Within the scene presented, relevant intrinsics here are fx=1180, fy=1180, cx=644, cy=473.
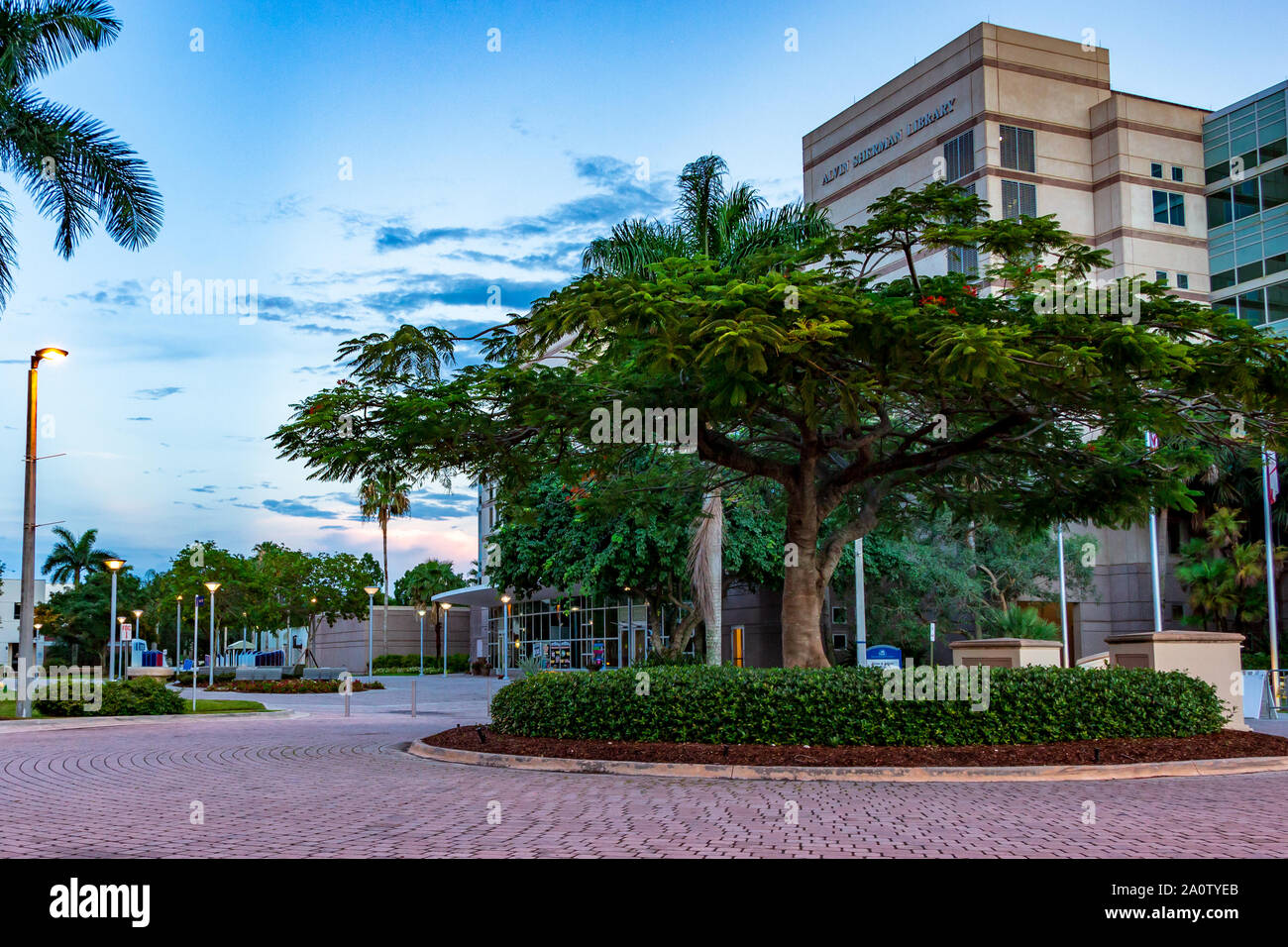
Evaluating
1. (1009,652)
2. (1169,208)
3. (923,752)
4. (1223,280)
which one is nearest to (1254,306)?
(1223,280)

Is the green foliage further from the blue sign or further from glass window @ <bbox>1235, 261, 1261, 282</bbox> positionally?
glass window @ <bbox>1235, 261, 1261, 282</bbox>

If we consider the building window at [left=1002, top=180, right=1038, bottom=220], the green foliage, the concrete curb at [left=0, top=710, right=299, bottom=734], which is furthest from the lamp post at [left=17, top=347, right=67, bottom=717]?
the building window at [left=1002, top=180, right=1038, bottom=220]

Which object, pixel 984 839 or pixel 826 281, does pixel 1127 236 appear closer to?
pixel 826 281

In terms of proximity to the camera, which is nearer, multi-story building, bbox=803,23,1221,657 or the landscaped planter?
the landscaped planter

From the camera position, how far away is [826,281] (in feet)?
49.5

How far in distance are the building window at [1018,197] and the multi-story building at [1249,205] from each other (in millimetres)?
9324

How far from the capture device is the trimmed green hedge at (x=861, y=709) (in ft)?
47.6

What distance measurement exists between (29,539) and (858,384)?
19.6 m

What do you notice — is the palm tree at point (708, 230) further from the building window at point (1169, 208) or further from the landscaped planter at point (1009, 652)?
the building window at point (1169, 208)

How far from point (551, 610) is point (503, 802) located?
5609cm

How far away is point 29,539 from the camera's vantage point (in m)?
25.4

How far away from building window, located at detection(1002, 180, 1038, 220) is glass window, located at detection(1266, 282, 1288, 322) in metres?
10.9

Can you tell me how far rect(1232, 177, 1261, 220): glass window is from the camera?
55.1m

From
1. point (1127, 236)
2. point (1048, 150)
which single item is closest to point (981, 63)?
point (1048, 150)
